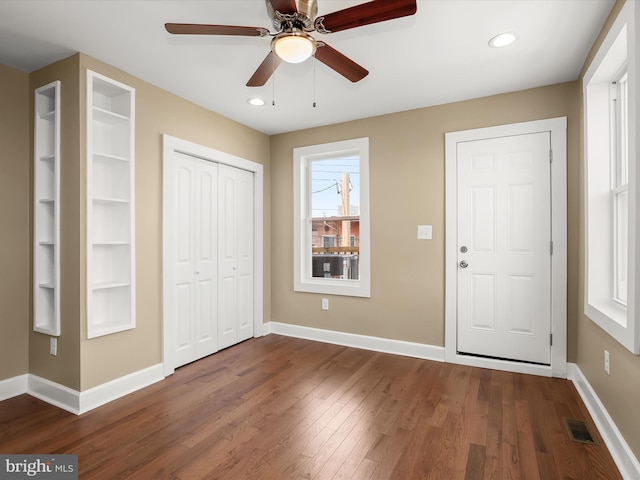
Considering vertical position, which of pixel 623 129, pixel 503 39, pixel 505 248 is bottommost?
pixel 505 248

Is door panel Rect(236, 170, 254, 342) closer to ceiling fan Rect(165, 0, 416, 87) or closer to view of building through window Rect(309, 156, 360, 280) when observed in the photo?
view of building through window Rect(309, 156, 360, 280)

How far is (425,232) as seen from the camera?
348 cm

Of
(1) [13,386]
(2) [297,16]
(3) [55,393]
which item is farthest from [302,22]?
(1) [13,386]

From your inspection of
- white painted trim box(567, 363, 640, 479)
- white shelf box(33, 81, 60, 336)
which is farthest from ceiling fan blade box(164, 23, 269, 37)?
white painted trim box(567, 363, 640, 479)

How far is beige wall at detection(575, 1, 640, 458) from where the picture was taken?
5.60ft

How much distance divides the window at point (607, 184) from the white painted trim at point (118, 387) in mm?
3266

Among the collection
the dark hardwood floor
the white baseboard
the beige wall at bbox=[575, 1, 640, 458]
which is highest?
the beige wall at bbox=[575, 1, 640, 458]

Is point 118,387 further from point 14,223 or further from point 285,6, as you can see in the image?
point 285,6

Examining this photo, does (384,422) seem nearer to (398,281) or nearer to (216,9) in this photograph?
(398,281)

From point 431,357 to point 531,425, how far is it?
4.03 ft

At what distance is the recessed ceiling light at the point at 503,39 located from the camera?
2230mm

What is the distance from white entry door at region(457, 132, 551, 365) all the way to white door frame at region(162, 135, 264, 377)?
88.8 inches

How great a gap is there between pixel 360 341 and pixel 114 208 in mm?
2707

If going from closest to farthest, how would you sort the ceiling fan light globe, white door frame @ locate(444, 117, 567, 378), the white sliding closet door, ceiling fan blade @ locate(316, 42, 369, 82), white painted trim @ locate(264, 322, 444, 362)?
the ceiling fan light globe, ceiling fan blade @ locate(316, 42, 369, 82), white door frame @ locate(444, 117, 567, 378), the white sliding closet door, white painted trim @ locate(264, 322, 444, 362)
